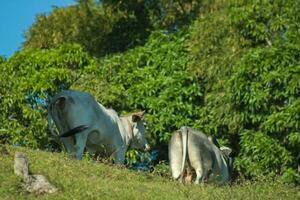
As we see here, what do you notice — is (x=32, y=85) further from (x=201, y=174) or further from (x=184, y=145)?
(x=201, y=174)

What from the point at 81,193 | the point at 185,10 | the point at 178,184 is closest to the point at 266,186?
the point at 178,184

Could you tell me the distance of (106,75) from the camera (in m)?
23.6

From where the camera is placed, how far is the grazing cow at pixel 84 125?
1523 cm

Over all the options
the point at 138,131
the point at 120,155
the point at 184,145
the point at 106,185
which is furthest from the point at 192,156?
the point at 106,185

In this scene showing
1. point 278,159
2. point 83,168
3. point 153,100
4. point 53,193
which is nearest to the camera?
point 53,193

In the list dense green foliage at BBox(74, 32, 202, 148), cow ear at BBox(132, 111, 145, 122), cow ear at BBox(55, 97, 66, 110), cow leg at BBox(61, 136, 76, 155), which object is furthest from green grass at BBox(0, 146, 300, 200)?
dense green foliage at BBox(74, 32, 202, 148)

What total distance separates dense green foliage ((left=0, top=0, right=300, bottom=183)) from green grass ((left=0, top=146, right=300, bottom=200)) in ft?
19.6

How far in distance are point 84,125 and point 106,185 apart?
415 cm

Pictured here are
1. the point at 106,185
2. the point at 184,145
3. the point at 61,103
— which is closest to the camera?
the point at 106,185

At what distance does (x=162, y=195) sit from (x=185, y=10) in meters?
18.3

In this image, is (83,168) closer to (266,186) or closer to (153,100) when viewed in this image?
(266,186)

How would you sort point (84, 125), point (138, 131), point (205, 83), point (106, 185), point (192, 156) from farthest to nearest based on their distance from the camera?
point (205, 83), point (138, 131), point (84, 125), point (192, 156), point (106, 185)

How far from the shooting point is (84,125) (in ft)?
50.3

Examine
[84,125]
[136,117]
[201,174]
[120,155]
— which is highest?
[84,125]
